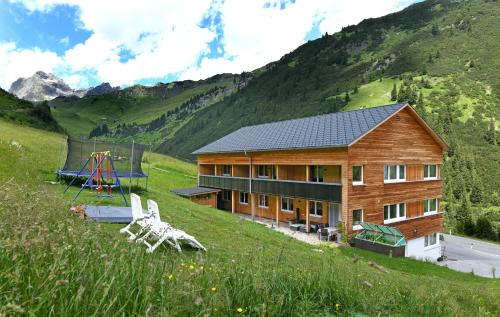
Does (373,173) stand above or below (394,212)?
above

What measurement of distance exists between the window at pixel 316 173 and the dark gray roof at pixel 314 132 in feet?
9.11

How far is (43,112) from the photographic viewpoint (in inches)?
A: 2675

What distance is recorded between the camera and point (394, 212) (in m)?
29.4

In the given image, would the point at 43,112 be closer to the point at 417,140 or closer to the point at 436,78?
the point at 417,140

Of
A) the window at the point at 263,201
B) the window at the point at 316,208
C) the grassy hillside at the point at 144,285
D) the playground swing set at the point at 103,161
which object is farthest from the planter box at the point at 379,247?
the grassy hillside at the point at 144,285

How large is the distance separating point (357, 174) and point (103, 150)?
17.7 meters

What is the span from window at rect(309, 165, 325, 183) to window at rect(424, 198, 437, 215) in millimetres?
10261

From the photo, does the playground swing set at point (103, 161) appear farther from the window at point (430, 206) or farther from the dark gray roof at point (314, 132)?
the window at point (430, 206)

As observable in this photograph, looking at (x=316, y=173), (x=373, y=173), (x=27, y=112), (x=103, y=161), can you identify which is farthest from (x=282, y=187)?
(x=27, y=112)

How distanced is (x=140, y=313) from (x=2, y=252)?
143 centimetres

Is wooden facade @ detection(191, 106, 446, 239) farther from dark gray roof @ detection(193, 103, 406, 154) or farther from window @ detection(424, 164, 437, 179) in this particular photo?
dark gray roof @ detection(193, 103, 406, 154)

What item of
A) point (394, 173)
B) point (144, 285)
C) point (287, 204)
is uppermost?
point (144, 285)

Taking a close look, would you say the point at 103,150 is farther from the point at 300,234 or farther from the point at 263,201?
the point at 263,201

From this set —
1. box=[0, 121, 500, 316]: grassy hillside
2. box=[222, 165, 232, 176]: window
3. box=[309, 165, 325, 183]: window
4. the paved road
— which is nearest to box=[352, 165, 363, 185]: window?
box=[309, 165, 325, 183]: window
